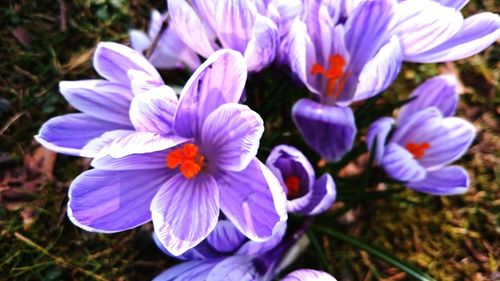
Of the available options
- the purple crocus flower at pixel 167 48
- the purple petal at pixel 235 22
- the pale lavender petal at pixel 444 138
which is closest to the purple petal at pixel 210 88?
the purple petal at pixel 235 22

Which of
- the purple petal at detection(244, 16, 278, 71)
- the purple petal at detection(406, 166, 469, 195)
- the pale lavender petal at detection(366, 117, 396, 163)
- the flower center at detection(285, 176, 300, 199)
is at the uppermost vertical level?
the purple petal at detection(244, 16, 278, 71)

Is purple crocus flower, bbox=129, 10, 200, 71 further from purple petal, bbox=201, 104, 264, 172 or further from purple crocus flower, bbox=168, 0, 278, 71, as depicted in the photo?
purple petal, bbox=201, 104, 264, 172

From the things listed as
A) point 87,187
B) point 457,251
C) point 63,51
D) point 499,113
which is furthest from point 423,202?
point 63,51

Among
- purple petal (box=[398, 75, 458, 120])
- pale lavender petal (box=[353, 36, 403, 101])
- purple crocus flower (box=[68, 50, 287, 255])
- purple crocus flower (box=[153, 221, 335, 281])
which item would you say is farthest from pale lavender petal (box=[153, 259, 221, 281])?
purple petal (box=[398, 75, 458, 120])

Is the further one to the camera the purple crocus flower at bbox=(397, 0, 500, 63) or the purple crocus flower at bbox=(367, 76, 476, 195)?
the purple crocus flower at bbox=(367, 76, 476, 195)

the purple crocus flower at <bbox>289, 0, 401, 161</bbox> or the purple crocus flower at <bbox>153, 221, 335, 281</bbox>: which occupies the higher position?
the purple crocus flower at <bbox>289, 0, 401, 161</bbox>

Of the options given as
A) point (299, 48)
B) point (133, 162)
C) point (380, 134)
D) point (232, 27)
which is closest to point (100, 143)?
point (133, 162)

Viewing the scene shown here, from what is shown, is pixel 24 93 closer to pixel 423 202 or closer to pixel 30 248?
pixel 30 248
